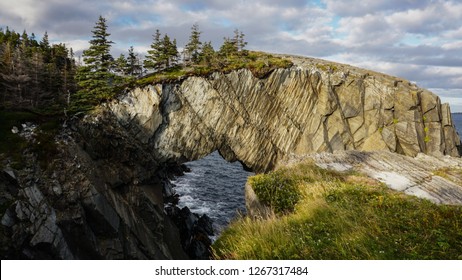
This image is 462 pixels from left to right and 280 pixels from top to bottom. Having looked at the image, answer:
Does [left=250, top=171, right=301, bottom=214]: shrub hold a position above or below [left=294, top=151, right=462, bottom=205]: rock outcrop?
above

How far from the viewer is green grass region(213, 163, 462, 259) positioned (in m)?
6.26

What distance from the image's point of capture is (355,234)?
22.8 ft

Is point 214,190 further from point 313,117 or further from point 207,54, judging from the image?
point 207,54

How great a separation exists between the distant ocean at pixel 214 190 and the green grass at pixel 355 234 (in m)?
27.9

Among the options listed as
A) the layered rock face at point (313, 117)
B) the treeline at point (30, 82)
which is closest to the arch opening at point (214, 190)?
the layered rock face at point (313, 117)

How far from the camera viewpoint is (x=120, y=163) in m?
35.3

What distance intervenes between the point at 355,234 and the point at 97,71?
143 ft

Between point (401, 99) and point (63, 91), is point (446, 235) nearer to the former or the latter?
point (401, 99)

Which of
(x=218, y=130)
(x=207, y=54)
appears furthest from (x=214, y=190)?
(x=207, y=54)

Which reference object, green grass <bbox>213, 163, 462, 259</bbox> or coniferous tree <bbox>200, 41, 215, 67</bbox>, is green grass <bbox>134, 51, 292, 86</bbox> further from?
green grass <bbox>213, 163, 462, 259</bbox>

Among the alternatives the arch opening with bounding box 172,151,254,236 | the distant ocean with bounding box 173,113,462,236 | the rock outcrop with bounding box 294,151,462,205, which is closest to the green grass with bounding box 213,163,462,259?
the rock outcrop with bounding box 294,151,462,205

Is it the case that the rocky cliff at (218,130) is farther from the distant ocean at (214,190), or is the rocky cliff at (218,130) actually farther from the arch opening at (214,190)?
the distant ocean at (214,190)

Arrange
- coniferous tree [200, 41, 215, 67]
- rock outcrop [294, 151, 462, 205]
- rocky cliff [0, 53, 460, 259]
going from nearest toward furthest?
rock outcrop [294, 151, 462, 205] < rocky cliff [0, 53, 460, 259] < coniferous tree [200, 41, 215, 67]

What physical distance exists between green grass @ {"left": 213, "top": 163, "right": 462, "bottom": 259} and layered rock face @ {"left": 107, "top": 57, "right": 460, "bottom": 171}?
3761 cm
